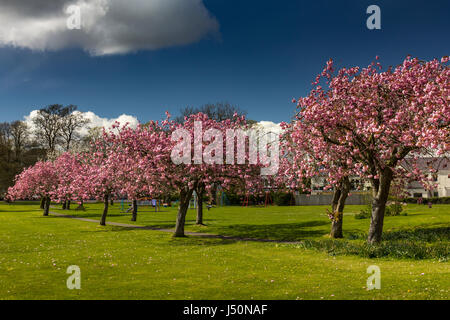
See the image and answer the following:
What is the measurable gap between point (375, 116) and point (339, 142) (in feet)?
7.18

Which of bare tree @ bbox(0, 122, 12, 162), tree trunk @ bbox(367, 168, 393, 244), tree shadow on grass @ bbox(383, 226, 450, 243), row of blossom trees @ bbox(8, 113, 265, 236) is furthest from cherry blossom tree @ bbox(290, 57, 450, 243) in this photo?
bare tree @ bbox(0, 122, 12, 162)

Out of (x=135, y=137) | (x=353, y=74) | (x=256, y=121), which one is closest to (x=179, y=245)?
(x=135, y=137)

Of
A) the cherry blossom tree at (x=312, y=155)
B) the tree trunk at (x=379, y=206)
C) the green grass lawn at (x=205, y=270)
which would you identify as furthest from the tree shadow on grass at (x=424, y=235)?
the cherry blossom tree at (x=312, y=155)

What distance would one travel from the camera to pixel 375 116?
18344mm

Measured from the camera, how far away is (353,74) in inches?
793

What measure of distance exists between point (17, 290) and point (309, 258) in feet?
37.6

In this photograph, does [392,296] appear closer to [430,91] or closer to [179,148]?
[430,91]

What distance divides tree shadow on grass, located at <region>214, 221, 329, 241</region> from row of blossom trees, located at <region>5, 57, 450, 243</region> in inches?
111

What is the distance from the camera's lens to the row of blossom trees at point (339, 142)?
1647 centimetres

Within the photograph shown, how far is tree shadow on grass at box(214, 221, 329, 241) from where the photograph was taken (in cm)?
2705

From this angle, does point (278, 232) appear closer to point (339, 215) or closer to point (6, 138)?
point (339, 215)

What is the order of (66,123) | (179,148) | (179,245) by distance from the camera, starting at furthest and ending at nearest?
(66,123) → (179,148) → (179,245)

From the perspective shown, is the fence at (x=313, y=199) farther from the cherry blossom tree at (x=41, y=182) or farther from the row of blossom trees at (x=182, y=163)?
the row of blossom trees at (x=182, y=163)
